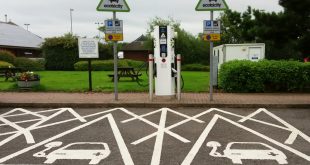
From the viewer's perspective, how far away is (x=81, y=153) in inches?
219

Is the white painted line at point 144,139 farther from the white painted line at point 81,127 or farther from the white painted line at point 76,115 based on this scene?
the white painted line at point 76,115

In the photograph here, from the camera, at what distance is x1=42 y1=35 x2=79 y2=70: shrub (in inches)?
1291

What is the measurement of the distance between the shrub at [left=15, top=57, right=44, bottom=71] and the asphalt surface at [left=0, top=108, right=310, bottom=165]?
65.6 feet

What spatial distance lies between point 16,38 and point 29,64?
1422cm

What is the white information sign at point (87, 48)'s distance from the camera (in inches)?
486

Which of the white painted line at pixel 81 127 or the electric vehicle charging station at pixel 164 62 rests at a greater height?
the electric vehicle charging station at pixel 164 62

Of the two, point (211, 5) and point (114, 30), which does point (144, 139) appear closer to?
point (114, 30)

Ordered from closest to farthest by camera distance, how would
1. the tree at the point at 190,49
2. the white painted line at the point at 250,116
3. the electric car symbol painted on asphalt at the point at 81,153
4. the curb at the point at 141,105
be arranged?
the electric car symbol painted on asphalt at the point at 81,153 → the white painted line at the point at 250,116 → the curb at the point at 141,105 → the tree at the point at 190,49

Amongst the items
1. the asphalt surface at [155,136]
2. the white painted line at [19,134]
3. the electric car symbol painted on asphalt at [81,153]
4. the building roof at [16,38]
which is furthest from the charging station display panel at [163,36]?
the building roof at [16,38]

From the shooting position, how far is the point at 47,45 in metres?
32.9

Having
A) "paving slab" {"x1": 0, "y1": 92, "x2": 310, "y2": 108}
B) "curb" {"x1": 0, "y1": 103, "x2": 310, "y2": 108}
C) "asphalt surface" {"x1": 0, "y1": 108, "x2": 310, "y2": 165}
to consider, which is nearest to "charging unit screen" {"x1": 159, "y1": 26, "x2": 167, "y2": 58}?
"paving slab" {"x1": 0, "y1": 92, "x2": 310, "y2": 108}

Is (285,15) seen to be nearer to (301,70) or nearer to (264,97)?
(301,70)

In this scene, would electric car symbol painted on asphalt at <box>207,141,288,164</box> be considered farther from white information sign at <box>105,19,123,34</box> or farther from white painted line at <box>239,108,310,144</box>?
white information sign at <box>105,19,123,34</box>

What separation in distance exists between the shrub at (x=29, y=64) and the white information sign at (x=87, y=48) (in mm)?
17517
